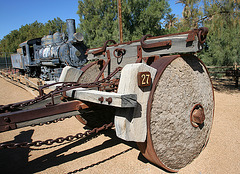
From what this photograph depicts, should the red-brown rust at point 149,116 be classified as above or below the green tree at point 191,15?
below

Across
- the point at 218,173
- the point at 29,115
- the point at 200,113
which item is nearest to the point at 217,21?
the point at 200,113

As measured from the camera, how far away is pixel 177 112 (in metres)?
2.48

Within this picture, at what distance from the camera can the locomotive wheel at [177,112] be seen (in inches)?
89.0

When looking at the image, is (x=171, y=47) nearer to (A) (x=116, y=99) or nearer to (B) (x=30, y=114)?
(A) (x=116, y=99)

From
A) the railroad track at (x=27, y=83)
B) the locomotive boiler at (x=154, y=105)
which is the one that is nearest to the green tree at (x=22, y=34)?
the railroad track at (x=27, y=83)

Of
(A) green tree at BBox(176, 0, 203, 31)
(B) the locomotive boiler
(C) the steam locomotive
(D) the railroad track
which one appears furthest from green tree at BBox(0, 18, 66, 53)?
(B) the locomotive boiler

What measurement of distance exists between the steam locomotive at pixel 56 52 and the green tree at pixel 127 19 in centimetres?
281

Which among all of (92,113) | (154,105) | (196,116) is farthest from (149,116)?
(92,113)

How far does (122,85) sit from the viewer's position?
2053 mm

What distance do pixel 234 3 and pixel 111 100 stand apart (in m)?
7.16

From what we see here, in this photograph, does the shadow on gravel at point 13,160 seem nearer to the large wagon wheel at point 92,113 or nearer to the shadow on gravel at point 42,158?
the shadow on gravel at point 42,158

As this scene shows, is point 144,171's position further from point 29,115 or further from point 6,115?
point 6,115

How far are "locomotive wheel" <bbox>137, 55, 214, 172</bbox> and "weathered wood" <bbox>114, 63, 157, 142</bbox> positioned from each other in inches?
3.2

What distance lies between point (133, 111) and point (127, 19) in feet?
45.3
